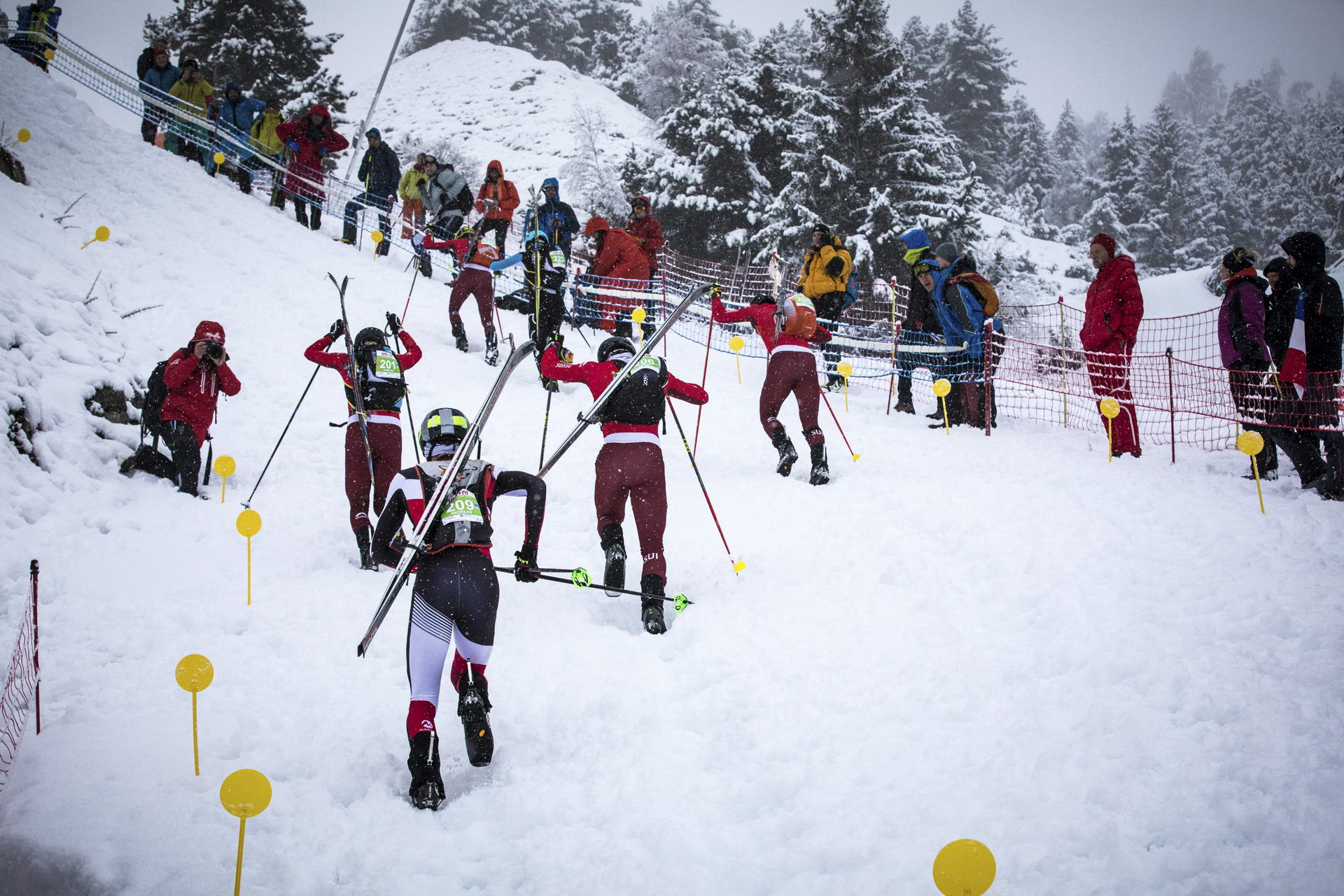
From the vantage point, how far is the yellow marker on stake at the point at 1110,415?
671cm

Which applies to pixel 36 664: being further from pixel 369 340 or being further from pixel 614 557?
pixel 369 340

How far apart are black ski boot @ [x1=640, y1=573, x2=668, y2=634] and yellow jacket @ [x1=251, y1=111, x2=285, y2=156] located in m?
13.8

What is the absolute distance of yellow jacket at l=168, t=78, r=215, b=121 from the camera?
530 inches

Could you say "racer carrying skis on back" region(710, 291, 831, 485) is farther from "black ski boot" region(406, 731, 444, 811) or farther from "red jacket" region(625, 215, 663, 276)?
"red jacket" region(625, 215, 663, 276)

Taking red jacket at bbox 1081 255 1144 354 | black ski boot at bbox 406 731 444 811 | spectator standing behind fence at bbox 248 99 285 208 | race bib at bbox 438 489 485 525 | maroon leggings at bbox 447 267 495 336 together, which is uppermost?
Result: spectator standing behind fence at bbox 248 99 285 208

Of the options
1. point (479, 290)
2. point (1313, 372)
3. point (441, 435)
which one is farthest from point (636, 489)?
point (479, 290)

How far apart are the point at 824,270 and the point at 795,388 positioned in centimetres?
354

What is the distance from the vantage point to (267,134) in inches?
571

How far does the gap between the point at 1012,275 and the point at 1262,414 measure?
20.0 metres

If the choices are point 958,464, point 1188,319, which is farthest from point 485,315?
point 1188,319

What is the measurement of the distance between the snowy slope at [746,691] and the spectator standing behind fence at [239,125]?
24.9 ft

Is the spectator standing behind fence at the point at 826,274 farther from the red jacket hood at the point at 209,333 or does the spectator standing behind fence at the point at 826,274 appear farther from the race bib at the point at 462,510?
the race bib at the point at 462,510

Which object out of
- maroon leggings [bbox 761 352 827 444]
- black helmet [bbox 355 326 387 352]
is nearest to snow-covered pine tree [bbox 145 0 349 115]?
black helmet [bbox 355 326 387 352]

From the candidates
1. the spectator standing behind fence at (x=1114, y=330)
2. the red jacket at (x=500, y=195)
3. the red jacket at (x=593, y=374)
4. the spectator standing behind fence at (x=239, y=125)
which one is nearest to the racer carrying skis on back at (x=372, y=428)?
the red jacket at (x=593, y=374)
